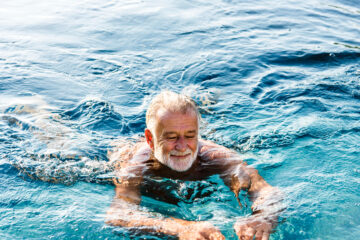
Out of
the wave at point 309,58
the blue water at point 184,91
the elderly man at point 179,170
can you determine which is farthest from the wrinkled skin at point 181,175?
the wave at point 309,58

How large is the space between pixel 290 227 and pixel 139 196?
1.59 m

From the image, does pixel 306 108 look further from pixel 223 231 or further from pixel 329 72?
pixel 223 231

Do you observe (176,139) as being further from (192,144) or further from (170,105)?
(170,105)

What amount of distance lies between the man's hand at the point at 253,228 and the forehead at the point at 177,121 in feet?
3.56

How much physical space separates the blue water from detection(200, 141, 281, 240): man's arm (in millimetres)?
138

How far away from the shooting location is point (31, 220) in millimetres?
4090

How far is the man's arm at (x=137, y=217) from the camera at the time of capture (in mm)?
3674

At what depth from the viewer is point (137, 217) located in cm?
402

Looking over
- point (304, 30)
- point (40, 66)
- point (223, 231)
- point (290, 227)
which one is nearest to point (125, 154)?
point (223, 231)

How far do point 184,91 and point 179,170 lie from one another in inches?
117

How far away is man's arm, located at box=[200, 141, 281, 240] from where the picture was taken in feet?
12.4

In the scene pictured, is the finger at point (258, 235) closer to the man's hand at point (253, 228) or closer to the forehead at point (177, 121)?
the man's hand at point (253, 228)

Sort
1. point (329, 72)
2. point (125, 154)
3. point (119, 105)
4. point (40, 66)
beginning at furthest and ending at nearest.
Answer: point (40, 66), point (329, 72), point (119, 105), point (125, 154)

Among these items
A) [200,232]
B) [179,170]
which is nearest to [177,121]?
[179,170]
